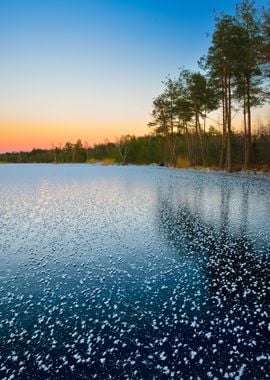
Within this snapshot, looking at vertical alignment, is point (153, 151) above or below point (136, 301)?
above

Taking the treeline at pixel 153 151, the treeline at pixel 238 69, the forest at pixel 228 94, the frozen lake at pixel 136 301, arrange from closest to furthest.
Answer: the frozen lake at pixel 136 301 → the treeline at pixel 238 69 → the forest at pixel 228 94 → the treeline at pixel 153 151

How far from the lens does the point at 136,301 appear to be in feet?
14.1

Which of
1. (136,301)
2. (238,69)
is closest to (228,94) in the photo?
(238,69)

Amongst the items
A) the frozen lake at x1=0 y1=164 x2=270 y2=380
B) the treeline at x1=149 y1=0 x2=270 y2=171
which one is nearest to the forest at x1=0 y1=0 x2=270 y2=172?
the treeline at x1=149 y1=0 x2=270 y2=171

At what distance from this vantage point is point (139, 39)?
93.8 ft

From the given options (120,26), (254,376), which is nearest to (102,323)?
(254,376)

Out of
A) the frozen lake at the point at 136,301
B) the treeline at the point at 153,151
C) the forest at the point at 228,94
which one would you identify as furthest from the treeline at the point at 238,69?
the frozen lake at the point at 136,301

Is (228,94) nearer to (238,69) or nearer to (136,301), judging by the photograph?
(238,69)

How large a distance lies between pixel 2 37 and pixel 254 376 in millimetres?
26490

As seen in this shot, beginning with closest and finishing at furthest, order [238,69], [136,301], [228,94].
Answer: [136,301] < [238,69] < [228,94]

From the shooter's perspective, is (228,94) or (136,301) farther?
(228,94)

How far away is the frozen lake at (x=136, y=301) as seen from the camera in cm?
294

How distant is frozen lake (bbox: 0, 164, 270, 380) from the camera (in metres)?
2.94

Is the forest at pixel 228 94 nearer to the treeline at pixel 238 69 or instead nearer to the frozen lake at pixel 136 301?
the treeline at pixel 238 69
